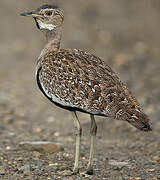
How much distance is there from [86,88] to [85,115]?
4.26 meters

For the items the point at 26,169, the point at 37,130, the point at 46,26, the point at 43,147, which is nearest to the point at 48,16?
the point at 46,26

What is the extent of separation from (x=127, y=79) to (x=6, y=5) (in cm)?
947

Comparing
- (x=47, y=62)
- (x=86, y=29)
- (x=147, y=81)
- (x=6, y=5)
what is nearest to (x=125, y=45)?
(x=86, y=29)

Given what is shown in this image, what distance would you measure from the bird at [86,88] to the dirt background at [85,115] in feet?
2.71

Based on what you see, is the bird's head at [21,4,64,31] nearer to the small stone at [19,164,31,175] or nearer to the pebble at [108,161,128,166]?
the small stone at [19,164,31,175]

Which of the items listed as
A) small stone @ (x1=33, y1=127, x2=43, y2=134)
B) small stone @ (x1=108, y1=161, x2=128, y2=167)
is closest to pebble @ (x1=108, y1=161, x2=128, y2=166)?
small stone @ (x1=108, y1=161, x2=128, y2=167)

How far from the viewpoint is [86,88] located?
624cm

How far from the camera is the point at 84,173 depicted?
6.61 metres

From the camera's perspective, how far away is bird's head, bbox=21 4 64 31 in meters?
7.05

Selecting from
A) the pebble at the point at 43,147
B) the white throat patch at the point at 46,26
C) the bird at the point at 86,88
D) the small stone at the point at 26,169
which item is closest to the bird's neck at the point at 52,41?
the white throat patch at the point at 46,26

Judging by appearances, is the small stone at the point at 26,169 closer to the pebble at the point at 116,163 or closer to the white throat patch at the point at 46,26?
the pebble at the point at 116,163

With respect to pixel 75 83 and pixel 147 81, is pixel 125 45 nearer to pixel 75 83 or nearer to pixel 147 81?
pixel 147 81

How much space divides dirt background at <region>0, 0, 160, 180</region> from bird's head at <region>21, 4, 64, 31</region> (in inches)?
78.2

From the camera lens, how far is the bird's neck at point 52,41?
7.05 m
